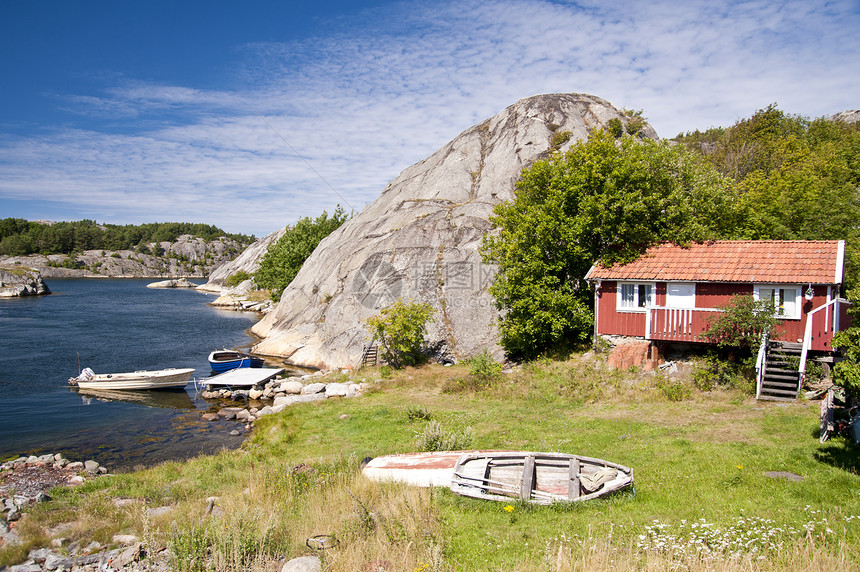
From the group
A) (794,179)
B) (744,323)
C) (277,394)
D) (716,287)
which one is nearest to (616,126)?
(794,179)

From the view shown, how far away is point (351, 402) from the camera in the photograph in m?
24.8

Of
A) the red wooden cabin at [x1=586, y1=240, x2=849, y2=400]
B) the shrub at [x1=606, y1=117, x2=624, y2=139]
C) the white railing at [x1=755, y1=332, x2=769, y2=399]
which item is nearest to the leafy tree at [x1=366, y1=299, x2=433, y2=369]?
the red wooden cabin at [x1=586, y1=240, x2=849, y2=400]

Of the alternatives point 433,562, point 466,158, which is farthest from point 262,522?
point 466,158

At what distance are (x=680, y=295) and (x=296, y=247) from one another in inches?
2097

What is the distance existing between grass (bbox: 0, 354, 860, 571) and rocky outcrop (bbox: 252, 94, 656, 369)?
14.4m

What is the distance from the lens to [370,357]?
34062 mm

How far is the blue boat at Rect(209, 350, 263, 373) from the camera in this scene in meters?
36.0

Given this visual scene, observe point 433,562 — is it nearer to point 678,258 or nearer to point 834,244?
point 678,258

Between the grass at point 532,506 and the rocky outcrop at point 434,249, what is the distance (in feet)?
47.4

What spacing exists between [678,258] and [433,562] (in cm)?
2114

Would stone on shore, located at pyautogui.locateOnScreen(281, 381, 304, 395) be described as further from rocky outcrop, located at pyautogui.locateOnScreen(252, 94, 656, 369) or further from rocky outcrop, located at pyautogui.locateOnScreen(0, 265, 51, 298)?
rocky outcrop, located at pyautogui.locateOnScreen(0, 265, 51, 298)

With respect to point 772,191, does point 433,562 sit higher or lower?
Result: lower

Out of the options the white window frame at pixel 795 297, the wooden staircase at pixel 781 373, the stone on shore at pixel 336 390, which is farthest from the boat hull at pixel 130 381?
the white window frame at pixel 795 297

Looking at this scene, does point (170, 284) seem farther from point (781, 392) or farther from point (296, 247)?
point (781, 392)
